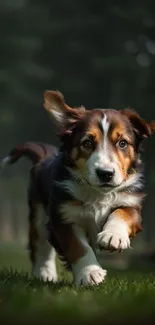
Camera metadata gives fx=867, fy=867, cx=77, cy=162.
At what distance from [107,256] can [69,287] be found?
169 inches

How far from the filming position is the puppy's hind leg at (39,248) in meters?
5.98

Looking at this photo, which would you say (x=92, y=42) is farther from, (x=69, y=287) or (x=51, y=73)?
(x=69, y=287)

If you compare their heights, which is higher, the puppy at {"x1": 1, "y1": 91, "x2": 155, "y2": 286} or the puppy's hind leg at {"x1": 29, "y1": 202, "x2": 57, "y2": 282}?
the puppy at {"x1": 1, "y1": 91, "x2": 155, "y2": 286}

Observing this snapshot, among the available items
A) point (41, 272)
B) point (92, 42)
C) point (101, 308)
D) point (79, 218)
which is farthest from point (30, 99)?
point (101, 308)

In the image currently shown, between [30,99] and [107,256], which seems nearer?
[107,256]

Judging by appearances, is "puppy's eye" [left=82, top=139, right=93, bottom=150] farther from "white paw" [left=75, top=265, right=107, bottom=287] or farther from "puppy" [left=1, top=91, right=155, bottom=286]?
"white paw" [left=75, top=265, right=107, bottom=287]

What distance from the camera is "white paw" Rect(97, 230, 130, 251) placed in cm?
439

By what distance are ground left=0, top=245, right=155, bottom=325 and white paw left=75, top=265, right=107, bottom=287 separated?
1.8 inches

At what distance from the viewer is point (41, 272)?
19.7 feet

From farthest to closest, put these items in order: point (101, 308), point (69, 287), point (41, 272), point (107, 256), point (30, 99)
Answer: point (30, 99) → point (107, 256) → point (41, 272) → point (69, 287) → point (101, 308)

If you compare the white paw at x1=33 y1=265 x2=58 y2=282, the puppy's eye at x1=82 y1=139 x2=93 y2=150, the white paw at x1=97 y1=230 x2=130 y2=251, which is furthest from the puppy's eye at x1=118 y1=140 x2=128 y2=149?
the white paw at x1=33 y1=265 x2=58 y2=282

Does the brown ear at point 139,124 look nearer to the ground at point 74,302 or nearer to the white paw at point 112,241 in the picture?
the white paw at point 112,241

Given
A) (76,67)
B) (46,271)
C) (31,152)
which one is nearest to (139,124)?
(31,152)

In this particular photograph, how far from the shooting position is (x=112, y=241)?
14.4ft
